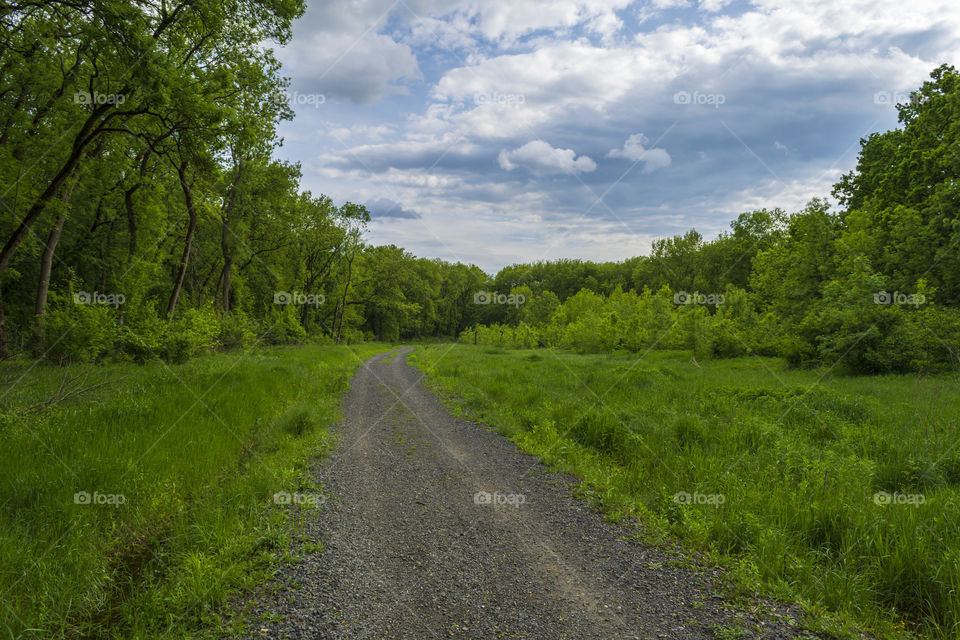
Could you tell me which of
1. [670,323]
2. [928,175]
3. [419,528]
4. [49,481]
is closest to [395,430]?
[419,528]

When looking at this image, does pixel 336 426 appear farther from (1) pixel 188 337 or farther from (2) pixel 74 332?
(1) pixel 188 337

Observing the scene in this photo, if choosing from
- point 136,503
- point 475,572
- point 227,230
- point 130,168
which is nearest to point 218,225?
→ point 227,230

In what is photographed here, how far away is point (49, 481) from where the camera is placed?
5172 millimetres

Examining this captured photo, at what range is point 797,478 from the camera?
632cm

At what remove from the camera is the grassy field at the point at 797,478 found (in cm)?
388

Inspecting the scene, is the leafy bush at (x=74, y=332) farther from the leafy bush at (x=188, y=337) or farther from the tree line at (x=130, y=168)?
the leafy bush at (x=188, y=337)

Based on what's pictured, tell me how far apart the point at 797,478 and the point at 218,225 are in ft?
133

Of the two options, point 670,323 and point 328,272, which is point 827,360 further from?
point 328,272

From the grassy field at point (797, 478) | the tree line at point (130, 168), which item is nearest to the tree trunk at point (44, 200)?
the tree line at point (130, 168)

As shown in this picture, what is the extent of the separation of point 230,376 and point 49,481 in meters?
8.34

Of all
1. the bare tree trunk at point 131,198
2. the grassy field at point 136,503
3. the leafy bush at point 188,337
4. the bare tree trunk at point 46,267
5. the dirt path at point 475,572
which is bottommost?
the dirt path at point 475,572

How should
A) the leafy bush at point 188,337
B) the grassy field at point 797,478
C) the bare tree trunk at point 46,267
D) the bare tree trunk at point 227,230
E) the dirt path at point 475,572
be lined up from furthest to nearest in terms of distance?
the bare tree trunk at point 227,230 < the leafy bush at point 188,337 < the bare tree trunk at point 46,267 < the grassy field at point 797,478 < the dirt path at point 475,572

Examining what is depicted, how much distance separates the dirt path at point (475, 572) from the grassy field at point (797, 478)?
0.65 meters

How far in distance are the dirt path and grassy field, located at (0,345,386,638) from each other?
59 cm
